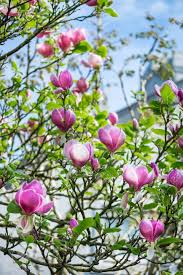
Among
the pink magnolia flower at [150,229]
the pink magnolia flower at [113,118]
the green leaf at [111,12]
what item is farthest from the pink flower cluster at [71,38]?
the pink magnolia flower at [150,229]

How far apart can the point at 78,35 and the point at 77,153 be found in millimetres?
1016

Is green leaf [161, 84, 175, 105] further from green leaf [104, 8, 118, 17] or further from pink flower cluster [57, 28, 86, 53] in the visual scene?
pink flower cluster [57, 28, 86, 53]

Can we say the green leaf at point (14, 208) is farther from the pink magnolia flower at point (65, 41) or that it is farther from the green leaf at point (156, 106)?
the pink magnolia flower at point (65, 41)

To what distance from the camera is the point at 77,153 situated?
62.6 inches

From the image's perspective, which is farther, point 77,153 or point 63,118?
point 63,118

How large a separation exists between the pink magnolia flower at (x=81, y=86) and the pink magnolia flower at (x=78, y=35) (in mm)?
301

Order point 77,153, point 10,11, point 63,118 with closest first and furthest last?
point 77,153
point 63,118
point 10,11

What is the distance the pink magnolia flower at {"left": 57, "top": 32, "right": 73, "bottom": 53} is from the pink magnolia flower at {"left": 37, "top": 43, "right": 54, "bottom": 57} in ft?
1.06

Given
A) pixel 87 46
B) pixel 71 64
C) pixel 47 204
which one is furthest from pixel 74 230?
pixel 71 64

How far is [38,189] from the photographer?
1362 millimetres

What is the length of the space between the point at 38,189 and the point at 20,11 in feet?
3.59

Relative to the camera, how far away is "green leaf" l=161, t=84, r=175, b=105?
69.2 inches

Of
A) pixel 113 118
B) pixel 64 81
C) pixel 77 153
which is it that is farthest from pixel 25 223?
pixel 113 118

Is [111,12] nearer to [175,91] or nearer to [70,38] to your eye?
[70,38]
